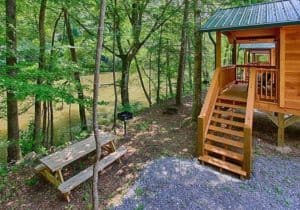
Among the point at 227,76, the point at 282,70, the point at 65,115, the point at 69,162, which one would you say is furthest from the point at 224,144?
the point at 65,115

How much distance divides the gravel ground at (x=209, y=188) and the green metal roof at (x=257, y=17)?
11.1 feet

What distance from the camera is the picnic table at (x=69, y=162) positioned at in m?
5.71

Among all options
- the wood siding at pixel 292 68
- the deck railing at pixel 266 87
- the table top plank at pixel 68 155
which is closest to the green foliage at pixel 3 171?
the table top plank at pixel 68 155

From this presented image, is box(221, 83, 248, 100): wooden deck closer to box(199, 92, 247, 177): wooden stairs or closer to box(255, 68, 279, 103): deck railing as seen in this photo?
box(199, 92, 247, 177): wooden stairs

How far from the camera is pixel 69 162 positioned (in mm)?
5922

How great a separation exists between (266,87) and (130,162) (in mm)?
4399

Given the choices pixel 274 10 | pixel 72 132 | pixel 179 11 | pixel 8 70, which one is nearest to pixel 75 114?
pixel 72 132

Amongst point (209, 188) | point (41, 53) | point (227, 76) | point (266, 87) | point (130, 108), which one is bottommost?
point (209, 188)

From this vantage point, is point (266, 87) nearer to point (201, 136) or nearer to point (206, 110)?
point (206, 110)

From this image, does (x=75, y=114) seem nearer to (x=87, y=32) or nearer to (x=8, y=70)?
(x=87, y=32)

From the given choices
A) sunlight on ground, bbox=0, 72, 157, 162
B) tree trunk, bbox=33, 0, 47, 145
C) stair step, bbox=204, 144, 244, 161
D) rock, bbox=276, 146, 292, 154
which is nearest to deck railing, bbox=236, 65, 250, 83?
rock, bbox=276, 146, 292, 154

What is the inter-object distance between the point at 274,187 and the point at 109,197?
341 centimetres

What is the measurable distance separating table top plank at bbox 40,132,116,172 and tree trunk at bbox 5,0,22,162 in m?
2.14

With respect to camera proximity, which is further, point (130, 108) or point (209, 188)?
point (130, 108)
